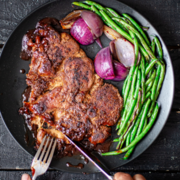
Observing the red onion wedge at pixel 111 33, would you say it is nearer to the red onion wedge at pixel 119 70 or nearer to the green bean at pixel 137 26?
the green bean at pixel 137 26

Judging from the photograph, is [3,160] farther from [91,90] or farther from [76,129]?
[91,90]

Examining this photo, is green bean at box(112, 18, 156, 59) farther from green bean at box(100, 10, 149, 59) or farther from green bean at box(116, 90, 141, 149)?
green bean at box(116, 90, 141, 149)

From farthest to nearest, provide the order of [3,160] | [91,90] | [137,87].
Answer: [3,160] < [91,90] < [137,87]

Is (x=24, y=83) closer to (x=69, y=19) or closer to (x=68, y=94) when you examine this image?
(x=68, y=94)

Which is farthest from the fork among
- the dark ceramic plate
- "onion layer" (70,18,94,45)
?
"onion layer" (70,18,94,45)

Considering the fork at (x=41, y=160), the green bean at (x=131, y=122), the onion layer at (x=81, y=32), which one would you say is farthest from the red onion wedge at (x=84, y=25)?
the fork at (x=41, y=160)

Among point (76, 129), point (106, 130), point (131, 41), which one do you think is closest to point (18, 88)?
point (76, 129)

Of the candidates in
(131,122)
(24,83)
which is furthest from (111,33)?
(24,83)
